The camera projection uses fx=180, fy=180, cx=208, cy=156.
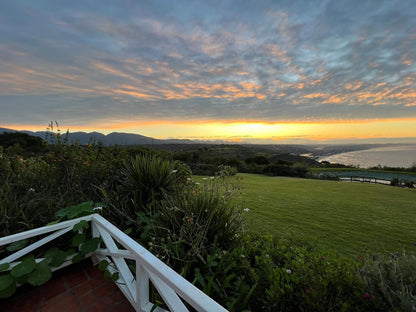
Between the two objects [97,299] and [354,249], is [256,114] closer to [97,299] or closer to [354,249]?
[354,249]

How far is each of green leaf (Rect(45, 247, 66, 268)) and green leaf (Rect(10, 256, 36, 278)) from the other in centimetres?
13

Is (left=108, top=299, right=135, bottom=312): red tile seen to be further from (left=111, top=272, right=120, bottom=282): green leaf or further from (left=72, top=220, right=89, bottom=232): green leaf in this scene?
(left=72, top=220, right=89, bottom=232): green leaf

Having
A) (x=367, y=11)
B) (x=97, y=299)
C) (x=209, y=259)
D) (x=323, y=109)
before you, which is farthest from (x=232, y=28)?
(x=323, y=109)

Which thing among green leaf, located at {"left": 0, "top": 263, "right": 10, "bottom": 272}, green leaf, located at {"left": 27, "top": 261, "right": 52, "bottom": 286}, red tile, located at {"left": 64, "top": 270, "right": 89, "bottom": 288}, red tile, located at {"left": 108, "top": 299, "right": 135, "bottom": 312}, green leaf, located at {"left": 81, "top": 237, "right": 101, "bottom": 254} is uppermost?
green leaf, located at {"left": 0, "top": 263, "right": 10, "bottom": 272}

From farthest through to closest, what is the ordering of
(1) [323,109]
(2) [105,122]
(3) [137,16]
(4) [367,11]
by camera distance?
(1) [323,109]
(2) [105,122]
(3) [137,16]
(4) [367,11]

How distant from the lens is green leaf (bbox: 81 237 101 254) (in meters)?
2.03

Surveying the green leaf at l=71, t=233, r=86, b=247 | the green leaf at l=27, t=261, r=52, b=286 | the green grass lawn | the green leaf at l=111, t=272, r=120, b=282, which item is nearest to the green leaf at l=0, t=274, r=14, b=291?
the green leaf at l=27, t=261, r=52, b=286

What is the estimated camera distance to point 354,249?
133 inches

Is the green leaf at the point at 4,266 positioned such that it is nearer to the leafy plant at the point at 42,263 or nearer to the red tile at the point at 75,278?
the leafy plant at the point at 42,263

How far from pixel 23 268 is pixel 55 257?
0.88 feet

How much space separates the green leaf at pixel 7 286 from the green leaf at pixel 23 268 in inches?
2.3

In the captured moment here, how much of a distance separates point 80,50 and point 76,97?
2627 millimetres

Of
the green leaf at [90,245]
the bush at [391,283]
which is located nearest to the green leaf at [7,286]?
the green leaf at [90,245]

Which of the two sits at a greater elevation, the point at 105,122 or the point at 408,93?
the point at 408,93
